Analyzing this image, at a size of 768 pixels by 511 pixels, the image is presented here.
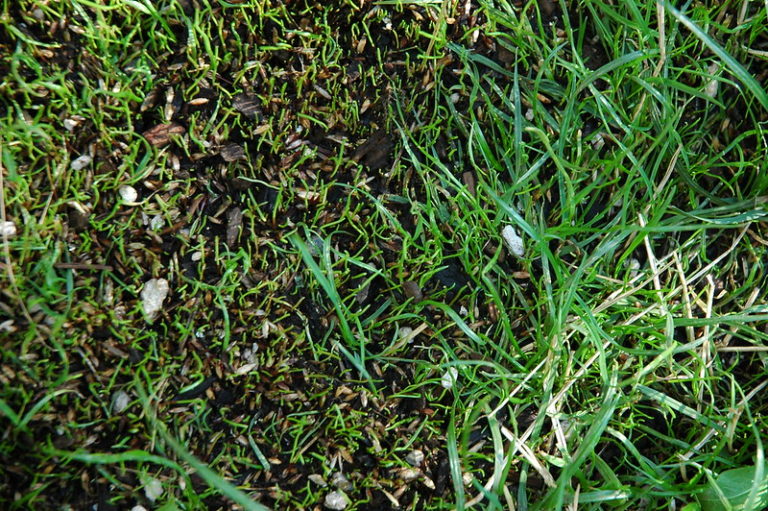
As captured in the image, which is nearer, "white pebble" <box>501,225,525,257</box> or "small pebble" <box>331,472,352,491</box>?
"small pebble" <box>331,472,352,491</box>

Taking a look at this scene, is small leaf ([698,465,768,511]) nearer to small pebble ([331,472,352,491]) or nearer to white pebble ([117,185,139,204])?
small pebble ([331,472,352,491])

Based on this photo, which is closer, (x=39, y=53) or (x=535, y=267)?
(x=39, y=53)

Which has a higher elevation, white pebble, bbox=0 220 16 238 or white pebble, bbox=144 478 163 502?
white pebble, bbox=0 220 16 238

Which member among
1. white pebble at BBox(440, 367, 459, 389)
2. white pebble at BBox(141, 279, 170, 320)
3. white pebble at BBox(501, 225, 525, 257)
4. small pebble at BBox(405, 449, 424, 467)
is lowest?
small pebble at BBox(405, 449, 424, 467)

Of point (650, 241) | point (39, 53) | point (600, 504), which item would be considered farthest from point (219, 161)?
point (600, 504)

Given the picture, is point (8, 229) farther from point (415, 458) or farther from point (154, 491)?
point (415, 458)

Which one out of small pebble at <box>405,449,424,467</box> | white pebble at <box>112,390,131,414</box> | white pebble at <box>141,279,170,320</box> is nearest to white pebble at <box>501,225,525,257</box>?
small pebble at <box>405,449,424,467</box>

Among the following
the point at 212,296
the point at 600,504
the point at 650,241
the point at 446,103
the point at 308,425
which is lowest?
the point at 600,504

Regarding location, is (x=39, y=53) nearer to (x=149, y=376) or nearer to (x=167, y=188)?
(x=167, y=188)
